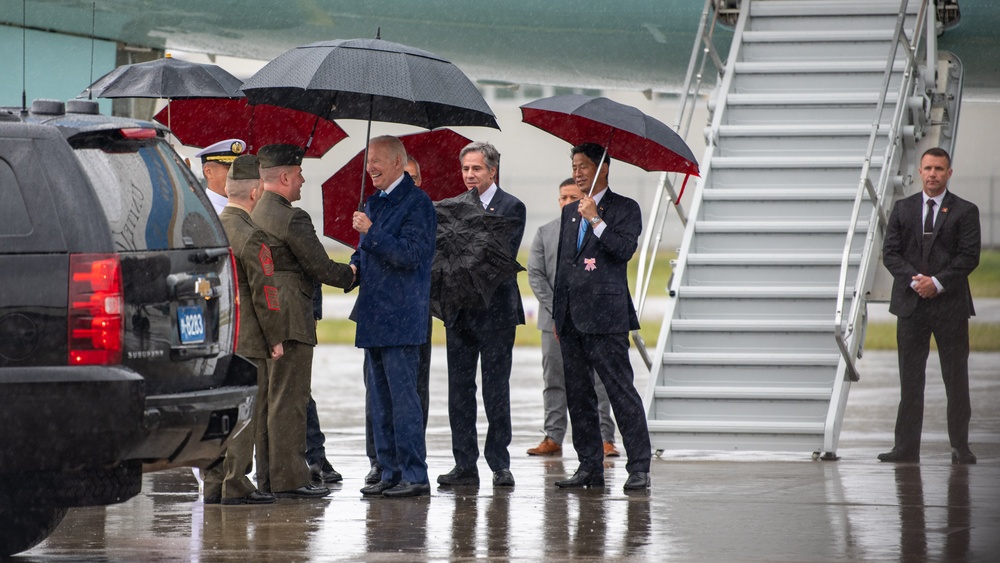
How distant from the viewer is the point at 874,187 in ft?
34.6

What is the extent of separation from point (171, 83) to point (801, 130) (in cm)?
465

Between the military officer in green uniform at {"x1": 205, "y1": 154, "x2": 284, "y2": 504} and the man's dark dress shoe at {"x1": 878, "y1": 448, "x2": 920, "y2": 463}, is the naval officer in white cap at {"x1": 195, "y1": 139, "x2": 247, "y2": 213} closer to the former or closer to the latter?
the military officer in green uniform at {"x1": 205, "y1": 154, "x2": 284, "y2": 504}

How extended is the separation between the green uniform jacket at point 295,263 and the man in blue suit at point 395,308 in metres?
0.22

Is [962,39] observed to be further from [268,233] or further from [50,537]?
[50,537]

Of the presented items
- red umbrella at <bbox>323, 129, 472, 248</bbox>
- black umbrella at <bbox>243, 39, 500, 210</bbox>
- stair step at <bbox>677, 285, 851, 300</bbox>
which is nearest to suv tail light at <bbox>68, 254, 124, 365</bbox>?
black umbrella at <bbox>243, 39, 500, 210</bbox>

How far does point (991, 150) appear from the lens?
3825cm

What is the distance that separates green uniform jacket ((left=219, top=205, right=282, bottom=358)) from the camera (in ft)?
24.3

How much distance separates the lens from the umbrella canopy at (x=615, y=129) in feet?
26.8

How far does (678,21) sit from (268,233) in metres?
6.00

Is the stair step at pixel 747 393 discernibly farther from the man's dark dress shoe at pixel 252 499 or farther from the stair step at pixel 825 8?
the stair step at pixel 825 8

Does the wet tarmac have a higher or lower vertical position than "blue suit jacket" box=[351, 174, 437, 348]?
lower

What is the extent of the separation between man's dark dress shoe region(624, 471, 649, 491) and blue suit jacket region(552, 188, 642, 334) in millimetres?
786

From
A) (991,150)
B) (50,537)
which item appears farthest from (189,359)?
(991,150)

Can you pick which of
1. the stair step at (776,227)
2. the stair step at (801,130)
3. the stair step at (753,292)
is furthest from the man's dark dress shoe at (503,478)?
the stair step at (801,130)
